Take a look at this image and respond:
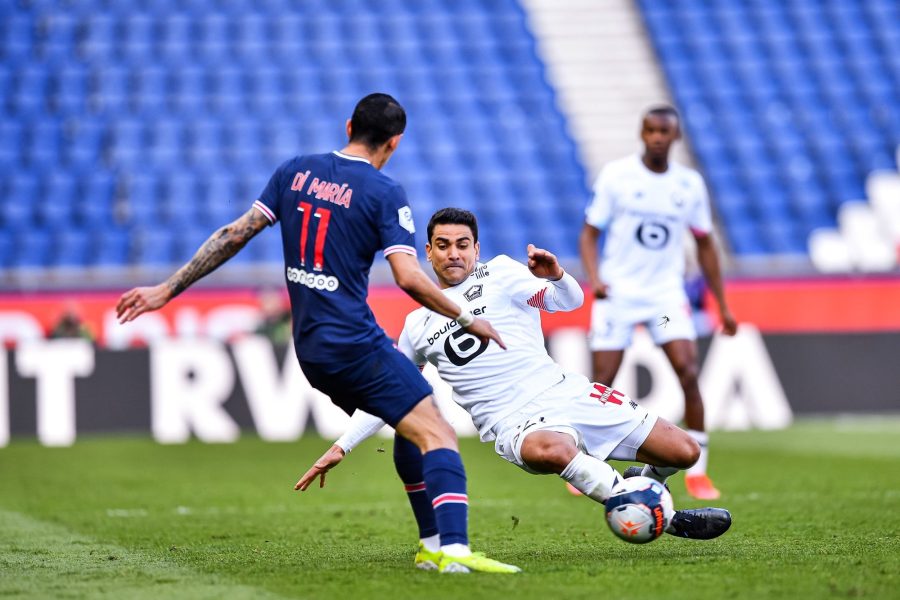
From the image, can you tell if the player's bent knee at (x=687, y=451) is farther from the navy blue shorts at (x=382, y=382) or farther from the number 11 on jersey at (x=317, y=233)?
the number 11 on jersey at (x=317, y=233)

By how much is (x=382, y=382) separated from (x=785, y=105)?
15.5 metres

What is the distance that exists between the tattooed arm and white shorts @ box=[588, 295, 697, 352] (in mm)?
3703

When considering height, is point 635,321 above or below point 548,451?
above

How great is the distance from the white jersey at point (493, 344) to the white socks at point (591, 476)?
42 centimetres

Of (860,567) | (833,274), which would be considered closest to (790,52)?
(833,274)

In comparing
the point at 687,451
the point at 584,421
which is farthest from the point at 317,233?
the point at 687,451

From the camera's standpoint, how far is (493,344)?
5.90m

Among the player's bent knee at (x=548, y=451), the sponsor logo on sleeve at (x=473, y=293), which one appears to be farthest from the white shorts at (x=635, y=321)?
the player's bent knee at (x=548, y=451)

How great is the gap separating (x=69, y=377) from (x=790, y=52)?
12010 mm

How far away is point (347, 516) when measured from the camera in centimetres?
772

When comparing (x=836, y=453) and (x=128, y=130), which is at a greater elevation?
(x=128, y=130)

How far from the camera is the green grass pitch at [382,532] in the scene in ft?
16.2

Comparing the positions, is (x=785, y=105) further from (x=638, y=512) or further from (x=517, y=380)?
(x=638, y=512)

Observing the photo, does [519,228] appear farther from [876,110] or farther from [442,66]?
[876,110]
